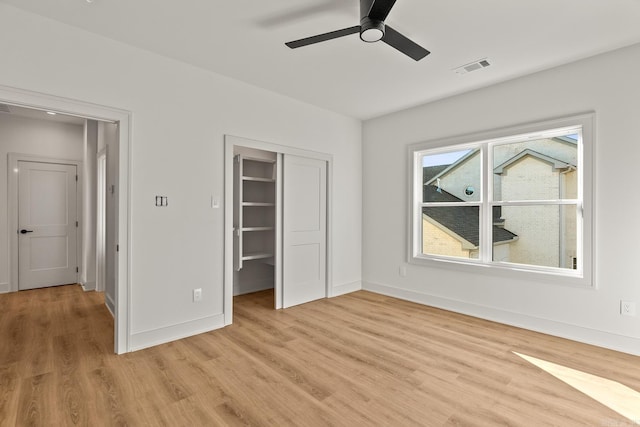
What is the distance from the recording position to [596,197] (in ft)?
10.2

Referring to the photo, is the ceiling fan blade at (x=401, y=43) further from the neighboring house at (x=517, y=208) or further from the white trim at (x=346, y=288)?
the white trim at (x=346, y=288)

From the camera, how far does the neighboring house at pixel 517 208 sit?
135 inches

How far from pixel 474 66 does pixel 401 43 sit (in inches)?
55.9

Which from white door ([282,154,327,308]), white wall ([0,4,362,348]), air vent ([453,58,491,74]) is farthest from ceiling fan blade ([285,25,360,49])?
white door ([282,154,327,308])

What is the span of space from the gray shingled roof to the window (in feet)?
0.04

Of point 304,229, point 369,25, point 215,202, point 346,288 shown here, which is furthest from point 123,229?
point 346,288

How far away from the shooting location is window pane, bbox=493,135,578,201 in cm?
339

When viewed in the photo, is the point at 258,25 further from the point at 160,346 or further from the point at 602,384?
the point at 602,384

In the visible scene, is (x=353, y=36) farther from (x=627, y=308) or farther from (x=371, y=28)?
(x=627, y=308)

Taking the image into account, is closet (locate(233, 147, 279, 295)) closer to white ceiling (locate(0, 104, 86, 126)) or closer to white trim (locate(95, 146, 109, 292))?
white trim (locate(95, 146, 109, 292))

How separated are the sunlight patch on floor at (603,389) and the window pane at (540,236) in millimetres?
1240

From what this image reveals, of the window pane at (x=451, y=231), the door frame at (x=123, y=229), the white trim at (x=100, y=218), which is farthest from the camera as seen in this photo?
the white trim at (x=100, y=218)

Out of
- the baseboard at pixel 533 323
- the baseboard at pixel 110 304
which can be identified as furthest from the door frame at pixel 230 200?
the baseboard at pixel 533 323

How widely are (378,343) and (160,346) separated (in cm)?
210
